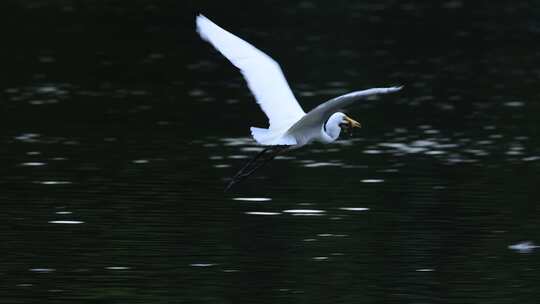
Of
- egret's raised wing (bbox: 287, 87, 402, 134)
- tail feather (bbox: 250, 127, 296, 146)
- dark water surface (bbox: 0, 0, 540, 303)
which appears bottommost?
dark water surface (bbox: 0, 0, 540, 303)

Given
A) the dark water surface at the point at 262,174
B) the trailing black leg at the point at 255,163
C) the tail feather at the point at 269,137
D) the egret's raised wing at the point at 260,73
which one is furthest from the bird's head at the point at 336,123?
the dark water surface at the point at 262,174

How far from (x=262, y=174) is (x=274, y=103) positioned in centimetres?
246

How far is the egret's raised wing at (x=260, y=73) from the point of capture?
14188 millimetres

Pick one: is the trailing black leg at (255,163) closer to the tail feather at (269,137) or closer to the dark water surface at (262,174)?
the dark water surface at (262,174)

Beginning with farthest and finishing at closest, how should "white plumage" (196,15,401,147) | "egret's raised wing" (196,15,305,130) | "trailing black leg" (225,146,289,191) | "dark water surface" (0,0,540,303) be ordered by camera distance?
1. "trailing black leg" (225,146,289,191)
2. "egret's raised wing" (196,15,305,130)
3. "white plumage" (196,15,401,147)
4. "dark water surface" (0,0,540,303)

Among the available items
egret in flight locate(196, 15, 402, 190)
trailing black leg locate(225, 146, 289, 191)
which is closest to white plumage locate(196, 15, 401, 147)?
egret in flight locate(196, 15, 402, 190)

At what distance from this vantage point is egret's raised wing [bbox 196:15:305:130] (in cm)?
1419

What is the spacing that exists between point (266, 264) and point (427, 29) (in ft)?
66.0

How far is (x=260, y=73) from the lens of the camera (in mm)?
14406

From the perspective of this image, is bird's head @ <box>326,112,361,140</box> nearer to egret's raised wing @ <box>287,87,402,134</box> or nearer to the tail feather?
egret's raised wing @ <box>287,87,402,134</box>

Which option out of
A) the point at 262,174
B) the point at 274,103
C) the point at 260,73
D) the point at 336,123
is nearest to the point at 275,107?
the point at 274,103

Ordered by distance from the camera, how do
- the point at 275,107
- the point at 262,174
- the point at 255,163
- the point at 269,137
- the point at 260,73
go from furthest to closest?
1. the point at 262,174
2. the point at 255,163
3. the point at 260,73
4. the point at 275,107
5. the point at 269,137

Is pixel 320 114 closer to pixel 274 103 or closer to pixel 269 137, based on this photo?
pixel 269 137

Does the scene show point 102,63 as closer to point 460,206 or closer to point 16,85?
point 16,85
